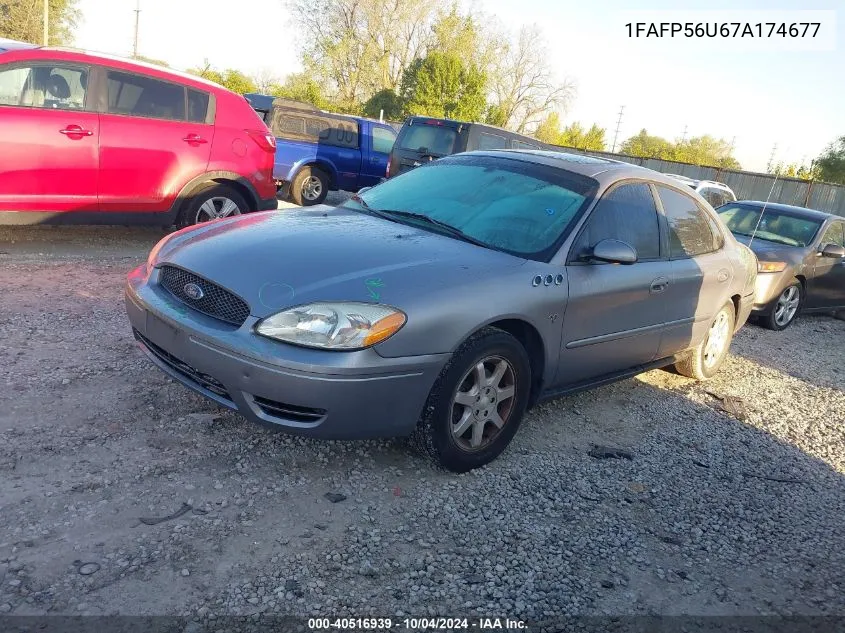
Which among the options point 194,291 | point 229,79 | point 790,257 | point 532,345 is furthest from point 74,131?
point 229,79

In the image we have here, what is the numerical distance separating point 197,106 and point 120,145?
0.99 metres

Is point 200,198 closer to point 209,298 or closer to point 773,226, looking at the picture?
point 209,298

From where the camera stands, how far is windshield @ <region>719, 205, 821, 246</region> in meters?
8.64

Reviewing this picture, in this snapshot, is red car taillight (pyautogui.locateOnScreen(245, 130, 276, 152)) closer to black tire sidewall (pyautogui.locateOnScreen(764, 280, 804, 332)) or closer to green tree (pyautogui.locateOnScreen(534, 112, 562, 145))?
black tire sidewall (pyautogui.locateOnScreen(764, 280, 804, 332))

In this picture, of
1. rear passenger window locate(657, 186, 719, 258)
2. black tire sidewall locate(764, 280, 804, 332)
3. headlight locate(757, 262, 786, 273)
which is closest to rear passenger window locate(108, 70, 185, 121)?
rear passenger window locate(657, 186, 719, 258)

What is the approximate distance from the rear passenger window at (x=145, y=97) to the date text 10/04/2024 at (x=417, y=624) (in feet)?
18.7

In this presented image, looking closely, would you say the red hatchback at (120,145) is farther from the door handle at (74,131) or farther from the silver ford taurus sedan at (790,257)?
the silver ford taurus sedan at (790,257)

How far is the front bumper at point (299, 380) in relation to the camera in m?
2.85

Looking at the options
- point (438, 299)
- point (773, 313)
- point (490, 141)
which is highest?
point (490, 141)

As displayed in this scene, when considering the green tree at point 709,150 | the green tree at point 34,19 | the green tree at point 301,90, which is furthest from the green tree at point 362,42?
the green tree at point 709,150

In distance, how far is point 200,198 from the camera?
23.3 ft

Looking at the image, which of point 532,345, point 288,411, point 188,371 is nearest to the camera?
point 288,411

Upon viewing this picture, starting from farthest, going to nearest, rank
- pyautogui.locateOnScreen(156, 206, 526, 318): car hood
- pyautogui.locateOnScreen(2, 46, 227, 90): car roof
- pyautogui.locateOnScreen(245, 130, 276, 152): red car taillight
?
pyautogui.locateOnScreen(245, 130, 276, 152): red car taillight → pyautogui.locateOnScreen(2, 46, 227, 90): car roof → pyautogui.locateOnScreen(156, 206, 526, 318): car hood

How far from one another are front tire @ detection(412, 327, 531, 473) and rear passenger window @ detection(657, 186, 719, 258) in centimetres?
173
